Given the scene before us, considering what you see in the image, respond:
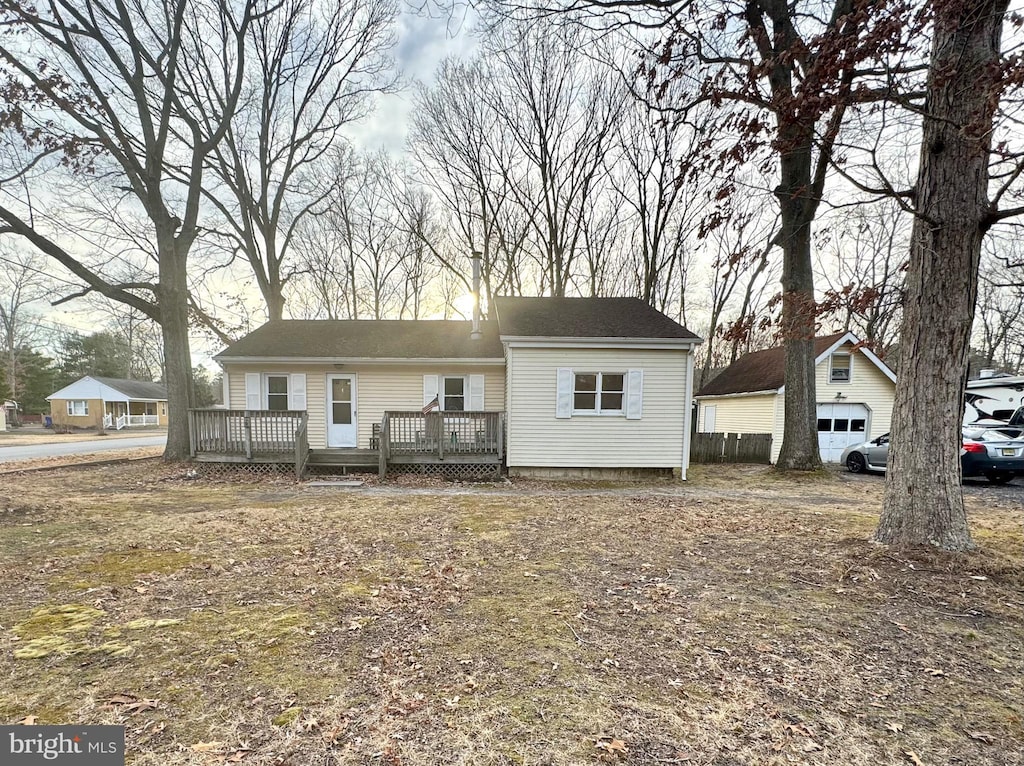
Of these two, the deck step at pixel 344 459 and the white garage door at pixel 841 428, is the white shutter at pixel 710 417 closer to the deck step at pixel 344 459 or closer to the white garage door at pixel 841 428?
the white garage door at pixel 841 428

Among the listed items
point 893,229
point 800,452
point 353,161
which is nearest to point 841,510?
point 800,452

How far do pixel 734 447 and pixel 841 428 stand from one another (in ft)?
14.3

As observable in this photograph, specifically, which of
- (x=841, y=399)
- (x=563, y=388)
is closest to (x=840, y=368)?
(x=841, y=399)

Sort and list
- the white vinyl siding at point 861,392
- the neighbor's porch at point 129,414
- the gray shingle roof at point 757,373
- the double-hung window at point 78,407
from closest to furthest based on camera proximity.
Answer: the white vinyl siding at point 861,392 < the gray shingle roof at point 757,373 < the double-hung window at point 78,407 < the neighbor's porch at point 129,414

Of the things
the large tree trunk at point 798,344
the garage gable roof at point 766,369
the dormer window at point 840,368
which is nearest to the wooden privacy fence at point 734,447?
the garage gable roof at point 766,369

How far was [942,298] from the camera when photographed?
13.8 ft

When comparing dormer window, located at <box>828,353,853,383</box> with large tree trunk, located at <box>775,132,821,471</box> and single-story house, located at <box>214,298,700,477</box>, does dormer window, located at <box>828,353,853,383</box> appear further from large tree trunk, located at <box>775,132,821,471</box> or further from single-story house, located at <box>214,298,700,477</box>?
single-story house, located at <box>214,298,700,477</box>

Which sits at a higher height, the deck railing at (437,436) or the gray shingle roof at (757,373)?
the gray shingle roof at (757,373)

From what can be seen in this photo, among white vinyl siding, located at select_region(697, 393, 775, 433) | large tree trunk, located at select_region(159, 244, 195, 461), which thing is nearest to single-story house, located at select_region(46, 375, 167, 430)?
large tree trunk, located at select_region(159, 244, 195, 461)

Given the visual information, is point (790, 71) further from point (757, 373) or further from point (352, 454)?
point (757, 373)

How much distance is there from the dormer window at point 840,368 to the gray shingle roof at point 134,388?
38630 mm

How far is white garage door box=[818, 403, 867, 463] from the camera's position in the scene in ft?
48.0

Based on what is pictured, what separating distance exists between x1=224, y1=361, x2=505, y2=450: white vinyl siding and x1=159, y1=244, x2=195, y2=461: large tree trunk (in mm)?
1495

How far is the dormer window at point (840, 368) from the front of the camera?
1454cm
